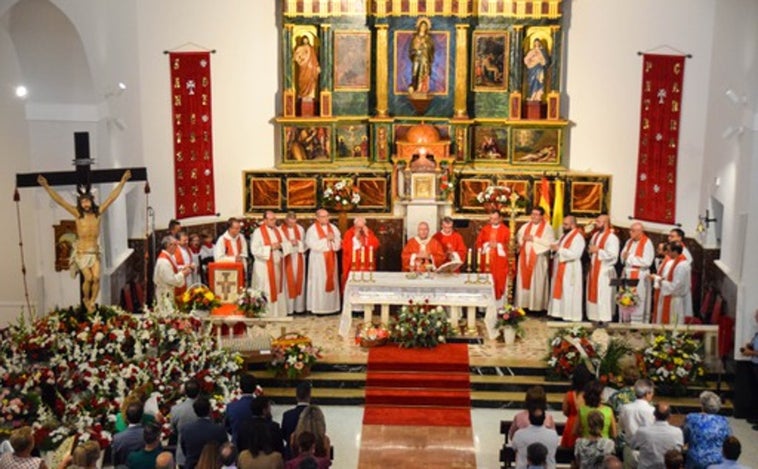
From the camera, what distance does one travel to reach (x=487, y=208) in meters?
19.8

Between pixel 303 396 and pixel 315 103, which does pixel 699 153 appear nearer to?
pixel 315 103

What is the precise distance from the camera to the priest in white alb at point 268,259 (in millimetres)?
18578

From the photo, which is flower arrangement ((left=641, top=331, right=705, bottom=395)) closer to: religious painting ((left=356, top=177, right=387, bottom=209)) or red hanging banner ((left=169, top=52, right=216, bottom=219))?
religious painting ((left=356, top=177, right=387, bottom=209))

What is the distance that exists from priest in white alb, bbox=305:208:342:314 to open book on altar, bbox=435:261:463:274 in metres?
2.32

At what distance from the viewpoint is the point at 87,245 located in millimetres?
14508

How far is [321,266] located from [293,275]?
53 centimetres

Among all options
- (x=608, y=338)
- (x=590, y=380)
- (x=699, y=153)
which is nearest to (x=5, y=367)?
(x=590, y=380)

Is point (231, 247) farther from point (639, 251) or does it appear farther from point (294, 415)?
point (294, 415)

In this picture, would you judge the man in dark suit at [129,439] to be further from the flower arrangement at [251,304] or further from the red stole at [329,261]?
the red stole at [329,261]

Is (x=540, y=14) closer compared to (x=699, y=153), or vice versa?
(x=699, y=153)

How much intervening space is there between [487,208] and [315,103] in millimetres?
4133

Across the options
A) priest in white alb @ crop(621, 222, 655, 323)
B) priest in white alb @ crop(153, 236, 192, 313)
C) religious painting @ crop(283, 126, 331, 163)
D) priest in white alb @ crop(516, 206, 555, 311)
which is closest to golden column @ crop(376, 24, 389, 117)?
religious painting @ crop(283, 126, 331, 163)

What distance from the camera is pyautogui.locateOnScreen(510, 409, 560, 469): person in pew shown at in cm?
1035

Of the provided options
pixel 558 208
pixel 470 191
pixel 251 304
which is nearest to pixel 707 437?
pixel 251 304
